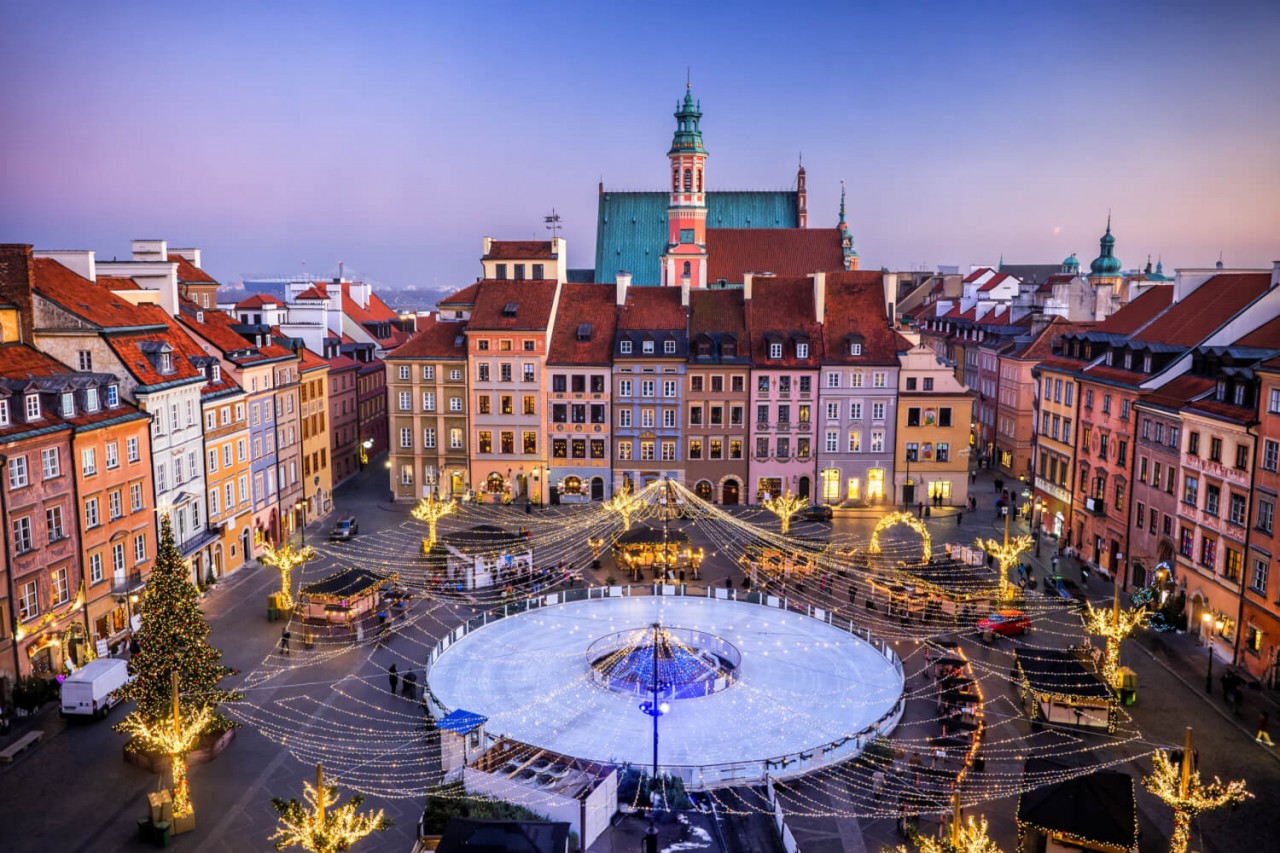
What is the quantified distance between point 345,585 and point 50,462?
12307 mm

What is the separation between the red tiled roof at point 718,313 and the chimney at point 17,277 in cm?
3828

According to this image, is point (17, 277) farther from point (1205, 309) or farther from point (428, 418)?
point (1205, 309)

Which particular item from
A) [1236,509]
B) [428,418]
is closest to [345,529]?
[428,418]

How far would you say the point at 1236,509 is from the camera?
38.4 m

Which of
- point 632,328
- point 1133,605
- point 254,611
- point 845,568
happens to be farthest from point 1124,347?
point 254,611

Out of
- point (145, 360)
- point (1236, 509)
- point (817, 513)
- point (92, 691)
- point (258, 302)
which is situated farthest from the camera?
point (258, 302)

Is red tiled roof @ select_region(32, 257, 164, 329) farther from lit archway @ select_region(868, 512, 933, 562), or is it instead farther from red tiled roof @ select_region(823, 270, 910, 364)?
red tiled roof @ select_region(823, 270, 910, 364)

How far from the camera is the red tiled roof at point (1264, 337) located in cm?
4194

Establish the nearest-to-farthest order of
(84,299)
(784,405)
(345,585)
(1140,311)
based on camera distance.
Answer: (345,585), (84,299), (1140,311), (784,405)

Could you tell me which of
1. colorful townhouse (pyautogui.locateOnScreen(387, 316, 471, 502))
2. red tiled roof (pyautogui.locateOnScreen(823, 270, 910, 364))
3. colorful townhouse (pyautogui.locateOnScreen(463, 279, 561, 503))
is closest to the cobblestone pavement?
colorful townhouse (pyautogui.locateOnScreen(463, 279, 561, 503))

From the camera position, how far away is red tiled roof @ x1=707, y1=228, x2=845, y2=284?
94750 millimetres

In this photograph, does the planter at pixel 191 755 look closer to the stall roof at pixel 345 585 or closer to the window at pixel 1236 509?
the stall roof at pixel 345 585

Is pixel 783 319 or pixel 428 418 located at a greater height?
pixel 783 319

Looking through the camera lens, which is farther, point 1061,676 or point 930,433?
point 930,433
